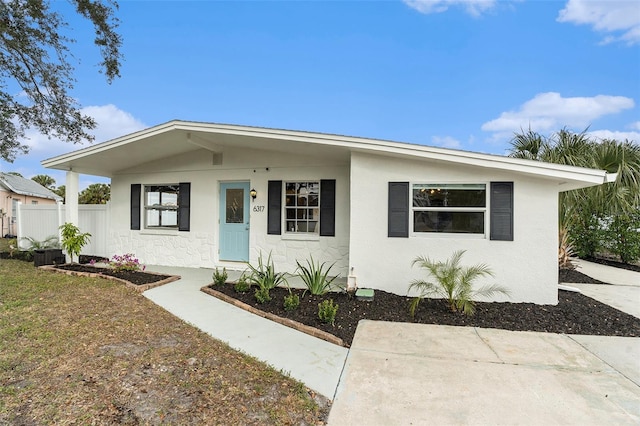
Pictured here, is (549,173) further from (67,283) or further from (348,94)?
(67,283)

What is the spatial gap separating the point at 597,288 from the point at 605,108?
27.1 feet

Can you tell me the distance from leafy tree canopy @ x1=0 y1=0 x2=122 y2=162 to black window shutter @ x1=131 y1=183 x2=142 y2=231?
3505mm

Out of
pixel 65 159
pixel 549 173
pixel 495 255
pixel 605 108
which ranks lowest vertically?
pixel 495 255

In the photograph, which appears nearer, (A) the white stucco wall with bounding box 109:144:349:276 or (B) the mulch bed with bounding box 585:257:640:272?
(A) the white stucco wall with bounding box 109:144:349:276

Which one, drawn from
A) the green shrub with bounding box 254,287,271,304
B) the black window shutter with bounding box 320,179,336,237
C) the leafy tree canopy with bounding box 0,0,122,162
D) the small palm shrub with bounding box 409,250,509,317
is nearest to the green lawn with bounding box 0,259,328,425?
the green shrub with bounding box 254,287,271,304

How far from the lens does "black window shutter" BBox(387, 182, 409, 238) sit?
5.57 m

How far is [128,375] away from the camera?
2842mm

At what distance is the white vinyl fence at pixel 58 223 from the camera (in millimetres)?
8969

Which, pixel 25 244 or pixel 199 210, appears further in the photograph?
pixel 25 244

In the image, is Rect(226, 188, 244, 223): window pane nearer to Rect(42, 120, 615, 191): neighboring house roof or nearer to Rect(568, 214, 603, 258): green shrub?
Rect(42, 120, 615, 191): neighboring house roof

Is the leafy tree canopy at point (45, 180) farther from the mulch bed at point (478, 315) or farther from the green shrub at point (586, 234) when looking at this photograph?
the green shrub at point (586, 234)

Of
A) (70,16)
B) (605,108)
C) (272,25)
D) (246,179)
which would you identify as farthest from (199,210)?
(605,108)

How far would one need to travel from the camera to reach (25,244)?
1003 centimetres

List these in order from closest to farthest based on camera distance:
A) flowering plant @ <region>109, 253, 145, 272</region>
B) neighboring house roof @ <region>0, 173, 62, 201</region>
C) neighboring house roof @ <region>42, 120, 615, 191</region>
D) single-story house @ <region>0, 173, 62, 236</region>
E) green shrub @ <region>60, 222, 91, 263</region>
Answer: neighboring house roof @ <region>42, 120, 615, 191</region> → flowering plant @ <region>109, 253, 145, 272</region> → green shrub @ <region>60, 222, 91, 263</region> → single-story house @ <region>0, 173, 62, 236</region> → neighboring house roof @ <region>0, 173, 62, 201</region>
